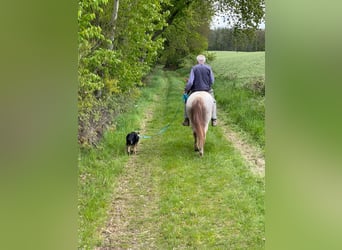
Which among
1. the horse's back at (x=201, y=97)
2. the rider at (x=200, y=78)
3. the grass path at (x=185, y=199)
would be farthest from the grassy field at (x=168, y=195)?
the rider at (x=200, y=78)

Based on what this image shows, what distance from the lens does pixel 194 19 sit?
8742mm

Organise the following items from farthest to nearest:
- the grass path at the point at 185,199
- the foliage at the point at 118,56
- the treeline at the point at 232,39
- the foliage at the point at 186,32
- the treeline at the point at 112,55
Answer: the foliage at the point at 186,32 < the treeline at the point at 232,39 < the foliage at the point at 118,56 < the treeline at the point at 112,55 < the grass path at the point at 185,199

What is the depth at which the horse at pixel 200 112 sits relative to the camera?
5.21 meters

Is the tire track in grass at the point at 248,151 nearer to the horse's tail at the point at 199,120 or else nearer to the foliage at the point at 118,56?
the horse's tail at the point at 199,120

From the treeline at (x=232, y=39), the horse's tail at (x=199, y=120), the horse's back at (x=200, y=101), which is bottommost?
the horse's tail at (x=199, y=120)

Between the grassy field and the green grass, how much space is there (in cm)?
52

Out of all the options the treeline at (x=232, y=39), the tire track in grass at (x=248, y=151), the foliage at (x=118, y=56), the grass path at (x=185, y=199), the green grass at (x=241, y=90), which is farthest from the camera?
the treeline at (x=232, y=39)

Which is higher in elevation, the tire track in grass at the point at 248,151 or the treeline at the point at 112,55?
the treeline at the point at 112,55

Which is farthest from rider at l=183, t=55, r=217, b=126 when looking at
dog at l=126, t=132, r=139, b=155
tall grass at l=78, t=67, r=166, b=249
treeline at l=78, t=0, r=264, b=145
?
tall grass at l=78, t=67, r=166, b=249

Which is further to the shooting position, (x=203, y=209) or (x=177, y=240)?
(x=203, y=209)
